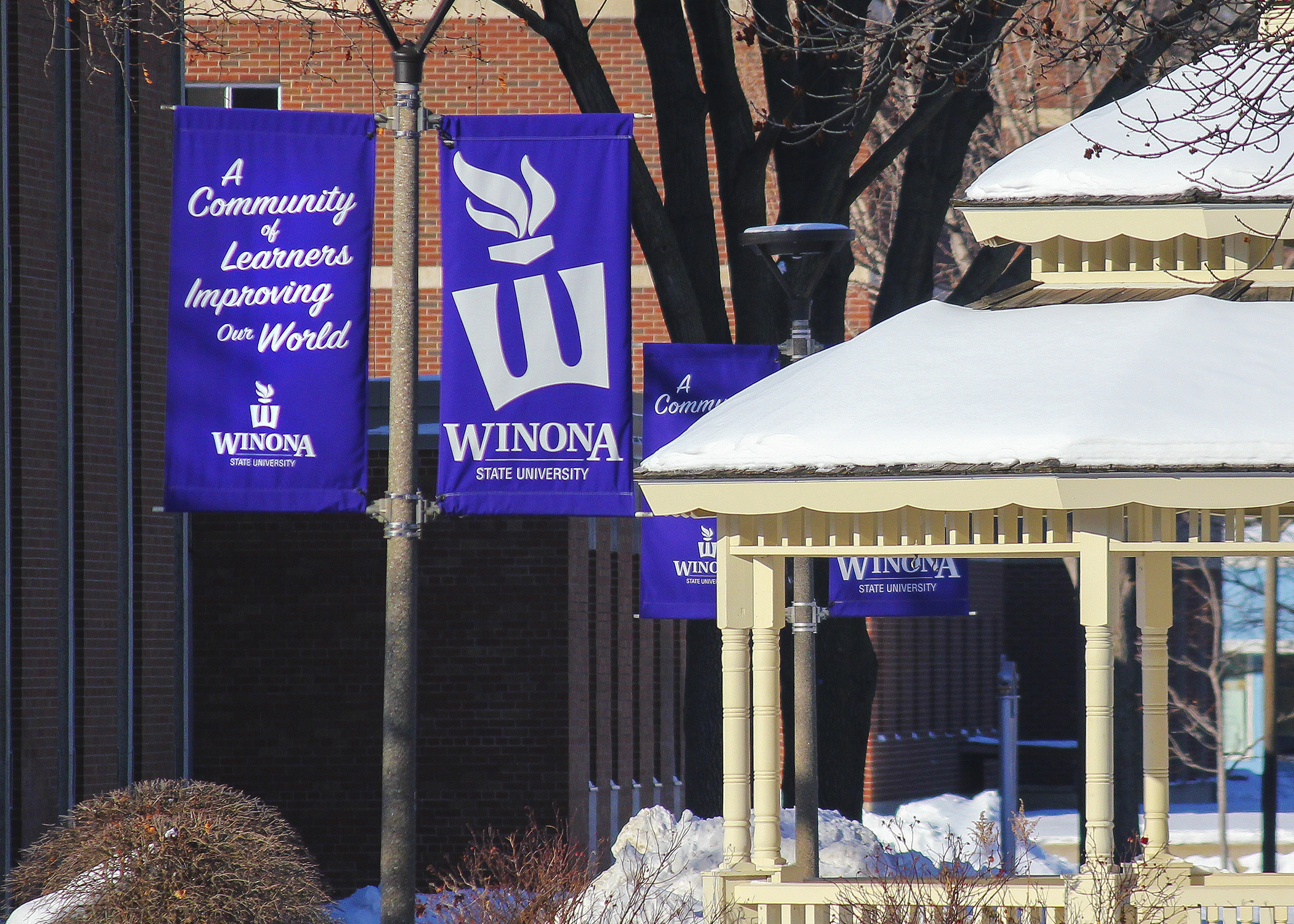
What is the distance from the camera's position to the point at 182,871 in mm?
9820

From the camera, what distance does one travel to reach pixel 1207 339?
9.05 meters

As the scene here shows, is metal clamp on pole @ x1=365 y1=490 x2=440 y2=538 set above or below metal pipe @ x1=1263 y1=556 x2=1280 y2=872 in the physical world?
above

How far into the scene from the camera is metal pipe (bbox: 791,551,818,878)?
1140 cm

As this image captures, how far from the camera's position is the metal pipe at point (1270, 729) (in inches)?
845

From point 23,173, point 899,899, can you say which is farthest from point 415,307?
point 23,173

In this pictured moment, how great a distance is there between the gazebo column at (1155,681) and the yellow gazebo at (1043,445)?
0.51m

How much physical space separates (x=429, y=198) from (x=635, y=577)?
7036 millimetres

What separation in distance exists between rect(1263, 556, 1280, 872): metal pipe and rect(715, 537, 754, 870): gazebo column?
13005mm

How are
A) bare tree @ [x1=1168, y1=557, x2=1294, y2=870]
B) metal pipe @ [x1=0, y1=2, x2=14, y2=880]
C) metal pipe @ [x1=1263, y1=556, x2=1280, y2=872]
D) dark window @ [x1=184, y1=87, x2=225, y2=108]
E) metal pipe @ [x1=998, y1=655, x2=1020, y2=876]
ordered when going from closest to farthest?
metal pipe @ [x1=0, y1=2, x2=14, y2=880] < metal pipe @ [x1=998, y1=655, x2=1020, y2=876] < metal pipe @ [x1=1263, y1=556, x2=1280, y2=872] < dark window @ [x1=184, y1=87, x2=225, y2=108] < bare tree @ [x1=1168, y1=557, x2=1294, y2=870]

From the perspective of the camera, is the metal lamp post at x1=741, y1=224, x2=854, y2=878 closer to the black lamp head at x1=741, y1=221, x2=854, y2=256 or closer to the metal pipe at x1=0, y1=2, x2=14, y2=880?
the black lamp head at x1=741, y1=221, x2=854, y2=256

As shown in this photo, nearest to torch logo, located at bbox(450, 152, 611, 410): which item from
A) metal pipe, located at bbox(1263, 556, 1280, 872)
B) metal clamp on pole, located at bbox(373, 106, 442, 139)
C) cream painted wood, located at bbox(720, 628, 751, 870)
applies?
metal clamp on pole, located at bbox(373, 106, 442, 139)

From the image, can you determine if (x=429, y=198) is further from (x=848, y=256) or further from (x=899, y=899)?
(x=899, y=899)

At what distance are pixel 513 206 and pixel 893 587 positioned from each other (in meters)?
5.42

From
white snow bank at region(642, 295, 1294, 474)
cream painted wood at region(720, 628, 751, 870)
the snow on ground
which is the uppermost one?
white snow bank at region(642, 295, 1294, 474)
